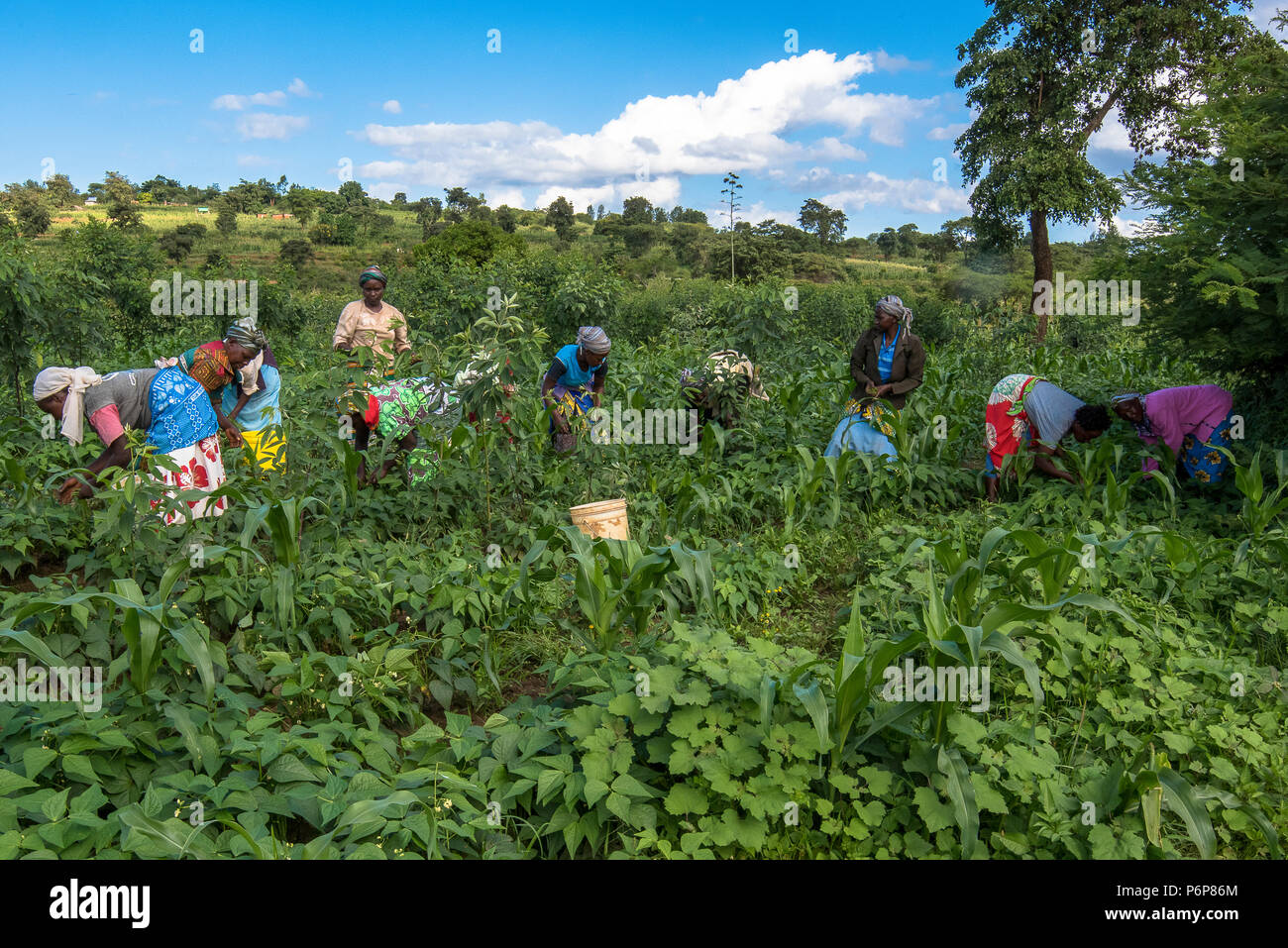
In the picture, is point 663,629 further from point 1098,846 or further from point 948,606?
point 1098,846

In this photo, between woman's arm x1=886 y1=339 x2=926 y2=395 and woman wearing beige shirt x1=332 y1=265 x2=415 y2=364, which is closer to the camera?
woman's arm x1=886 y1=339 x2=926 y2=395

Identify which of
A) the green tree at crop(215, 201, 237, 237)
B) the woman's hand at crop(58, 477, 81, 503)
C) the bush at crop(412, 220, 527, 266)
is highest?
the green tree at crop(215, 201, 237, 237)

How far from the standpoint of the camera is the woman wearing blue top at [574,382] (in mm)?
5699

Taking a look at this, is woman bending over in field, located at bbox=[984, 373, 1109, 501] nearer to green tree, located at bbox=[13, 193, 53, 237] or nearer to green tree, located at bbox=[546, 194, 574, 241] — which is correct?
green tree, located at bbox=[13, 193, 53, 237]

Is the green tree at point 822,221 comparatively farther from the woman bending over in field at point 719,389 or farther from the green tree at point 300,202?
the woman bending over in field at point 719,389

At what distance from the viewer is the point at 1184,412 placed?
18.7 feet

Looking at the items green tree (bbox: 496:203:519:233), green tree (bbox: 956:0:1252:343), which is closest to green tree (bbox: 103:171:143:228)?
green tree (bbox: 496:203:519:233)

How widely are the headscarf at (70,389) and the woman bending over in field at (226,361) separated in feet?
2.39

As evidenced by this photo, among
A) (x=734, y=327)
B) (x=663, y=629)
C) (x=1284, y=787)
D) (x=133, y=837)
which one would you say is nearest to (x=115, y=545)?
(x=133, y=837)

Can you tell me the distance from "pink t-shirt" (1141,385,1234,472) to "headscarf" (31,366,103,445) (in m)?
6.50

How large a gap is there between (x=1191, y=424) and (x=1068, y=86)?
12.2 meters

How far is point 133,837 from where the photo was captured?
6.79ft

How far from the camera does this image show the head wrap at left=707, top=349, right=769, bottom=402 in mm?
6375

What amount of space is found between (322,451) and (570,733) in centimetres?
416
